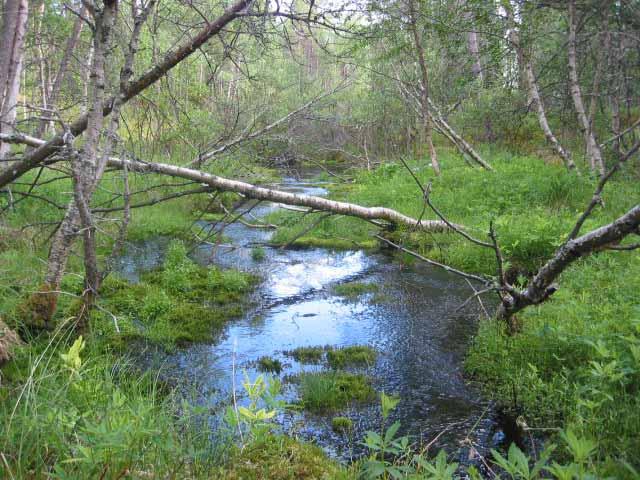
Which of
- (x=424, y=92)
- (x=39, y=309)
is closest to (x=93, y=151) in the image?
(x=39, y=309)

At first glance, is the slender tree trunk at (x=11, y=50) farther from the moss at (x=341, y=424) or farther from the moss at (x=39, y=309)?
the moss at (x=341, y=424)

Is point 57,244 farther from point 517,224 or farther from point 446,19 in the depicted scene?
point 446,19

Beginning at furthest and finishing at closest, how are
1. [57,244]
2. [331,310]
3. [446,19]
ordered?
1. [446,19]
2. [331,310]
3. [57,244]

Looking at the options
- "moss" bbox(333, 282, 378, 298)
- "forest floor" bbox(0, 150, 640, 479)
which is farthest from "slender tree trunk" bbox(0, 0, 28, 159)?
"moss" bbox(333, 282, 378, 298)

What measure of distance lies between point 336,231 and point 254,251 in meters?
2.10

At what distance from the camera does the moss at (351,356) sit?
5508 millimetres

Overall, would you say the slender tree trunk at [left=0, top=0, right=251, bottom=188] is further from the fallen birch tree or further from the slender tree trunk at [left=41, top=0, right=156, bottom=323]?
the fallen birch tree

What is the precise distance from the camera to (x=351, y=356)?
5.63 meters

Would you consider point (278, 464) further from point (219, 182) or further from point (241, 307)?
point (241, 307)

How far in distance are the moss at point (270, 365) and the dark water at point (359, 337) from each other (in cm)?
10

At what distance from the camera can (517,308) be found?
5000 mm

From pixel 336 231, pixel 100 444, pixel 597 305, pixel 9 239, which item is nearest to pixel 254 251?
pixel 336 231

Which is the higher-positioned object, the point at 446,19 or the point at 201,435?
the point at 446,19

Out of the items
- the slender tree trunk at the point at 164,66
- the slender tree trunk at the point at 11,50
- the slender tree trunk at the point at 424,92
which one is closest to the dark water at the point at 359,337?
the slender tree trunk at the point at 164,66
